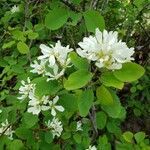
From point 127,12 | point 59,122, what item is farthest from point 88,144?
point 127,12

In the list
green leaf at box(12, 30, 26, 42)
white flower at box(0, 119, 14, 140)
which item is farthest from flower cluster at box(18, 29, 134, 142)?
green leaf at box(12, 30, 26, 42)

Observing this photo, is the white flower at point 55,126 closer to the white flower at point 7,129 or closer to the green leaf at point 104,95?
the white flower at point 7,129

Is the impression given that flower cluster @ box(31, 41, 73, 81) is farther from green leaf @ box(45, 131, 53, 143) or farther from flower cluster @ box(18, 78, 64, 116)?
green leaf @ box(45, 131, 53, 143)

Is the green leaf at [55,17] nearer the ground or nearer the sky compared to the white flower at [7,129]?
nearer the sky

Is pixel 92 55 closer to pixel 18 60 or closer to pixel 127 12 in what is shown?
pixel 18 60

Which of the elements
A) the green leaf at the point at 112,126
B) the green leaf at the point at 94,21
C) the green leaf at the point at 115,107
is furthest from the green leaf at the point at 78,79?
the green leaf at the point at 112,126
